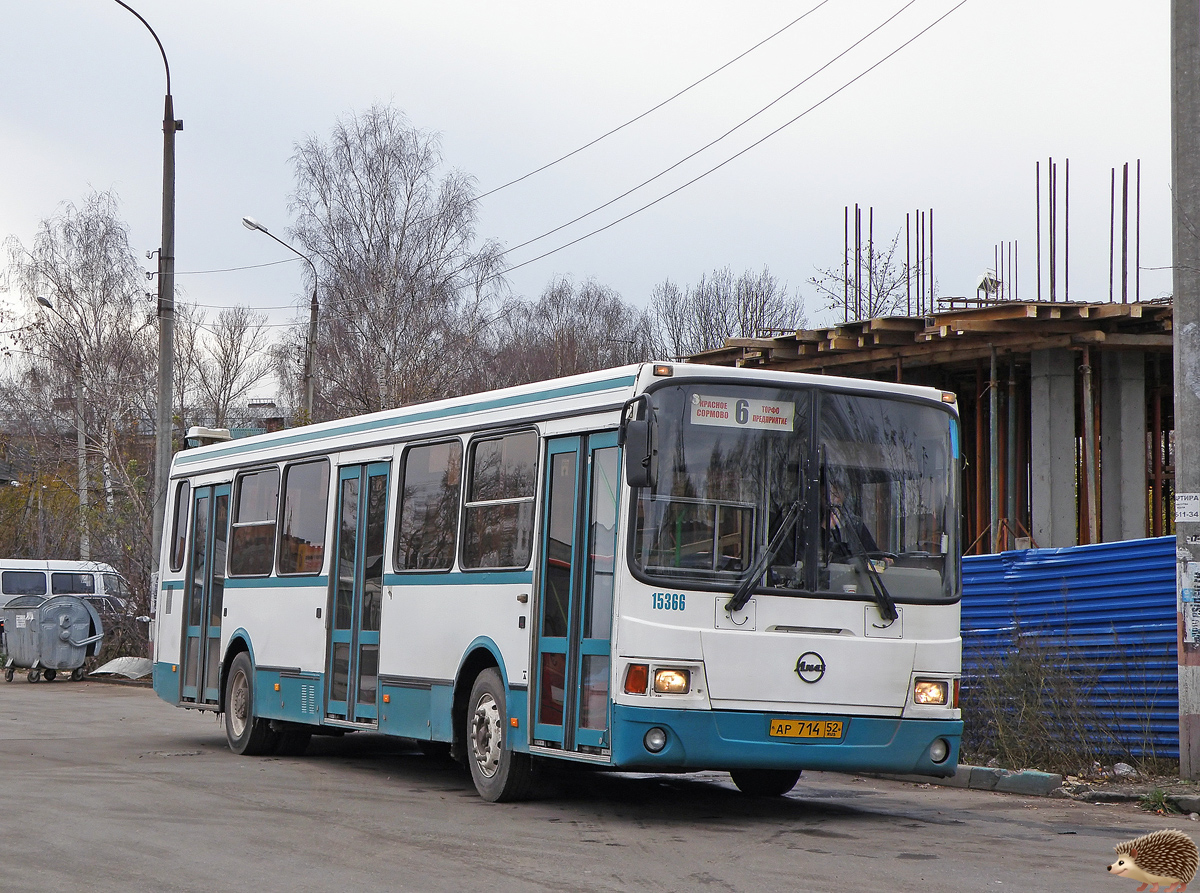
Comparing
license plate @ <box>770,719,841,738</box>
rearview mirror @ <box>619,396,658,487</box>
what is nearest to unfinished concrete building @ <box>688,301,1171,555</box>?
license plate @ <box>770,719,841,738</box>

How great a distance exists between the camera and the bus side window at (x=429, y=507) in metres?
11.2

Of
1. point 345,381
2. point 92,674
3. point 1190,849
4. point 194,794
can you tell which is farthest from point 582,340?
point 1190,849

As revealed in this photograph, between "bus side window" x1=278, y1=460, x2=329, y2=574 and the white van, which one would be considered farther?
the white van

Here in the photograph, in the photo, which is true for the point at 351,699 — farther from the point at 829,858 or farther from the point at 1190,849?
the point at 1190,849

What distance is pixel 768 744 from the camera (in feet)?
30.0

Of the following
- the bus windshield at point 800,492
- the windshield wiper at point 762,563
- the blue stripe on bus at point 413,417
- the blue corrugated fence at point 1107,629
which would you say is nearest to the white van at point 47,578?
the blue stripe on bus at point 413,417

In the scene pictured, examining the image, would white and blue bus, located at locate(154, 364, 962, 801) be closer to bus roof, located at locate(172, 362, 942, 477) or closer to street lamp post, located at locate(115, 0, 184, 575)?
bus roof, located at locate(172, 362, 942, 477)

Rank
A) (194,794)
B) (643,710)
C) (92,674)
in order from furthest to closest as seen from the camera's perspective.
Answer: (92,674) < (194,794) < (643,710)

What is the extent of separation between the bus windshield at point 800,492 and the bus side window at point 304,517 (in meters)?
4.91

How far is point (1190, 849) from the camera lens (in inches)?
211

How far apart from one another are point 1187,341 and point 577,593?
5255mm

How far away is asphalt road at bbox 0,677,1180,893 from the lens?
7.36 m

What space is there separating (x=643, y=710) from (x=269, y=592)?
6088mm

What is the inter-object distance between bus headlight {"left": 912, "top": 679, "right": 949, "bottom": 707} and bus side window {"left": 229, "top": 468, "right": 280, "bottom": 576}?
6747mm
